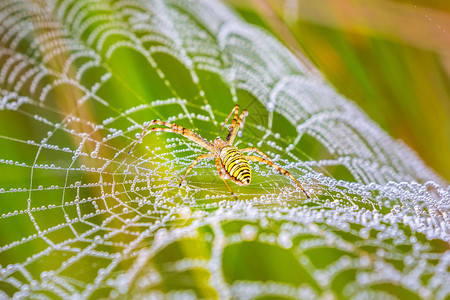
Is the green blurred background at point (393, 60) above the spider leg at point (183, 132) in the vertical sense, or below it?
above

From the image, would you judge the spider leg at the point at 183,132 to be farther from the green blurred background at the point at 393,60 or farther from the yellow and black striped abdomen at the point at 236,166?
the green blurred background at the point at 393,60

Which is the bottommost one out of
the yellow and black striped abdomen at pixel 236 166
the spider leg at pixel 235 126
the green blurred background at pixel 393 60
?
the yellow and black striped abdomen at pixel 236 166

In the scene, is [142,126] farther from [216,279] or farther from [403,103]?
[403,103]

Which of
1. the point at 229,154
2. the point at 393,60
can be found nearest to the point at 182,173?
the point at 229,154

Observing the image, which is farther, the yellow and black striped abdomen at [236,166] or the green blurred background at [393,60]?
the green blurred background at [393,60]

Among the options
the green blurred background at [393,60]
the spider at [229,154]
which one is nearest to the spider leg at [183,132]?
the spider at [229,154]

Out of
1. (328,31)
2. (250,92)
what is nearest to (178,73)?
(250,92)
